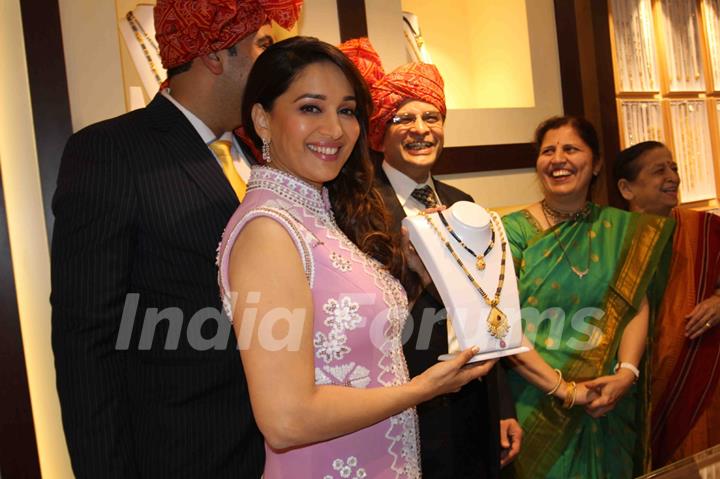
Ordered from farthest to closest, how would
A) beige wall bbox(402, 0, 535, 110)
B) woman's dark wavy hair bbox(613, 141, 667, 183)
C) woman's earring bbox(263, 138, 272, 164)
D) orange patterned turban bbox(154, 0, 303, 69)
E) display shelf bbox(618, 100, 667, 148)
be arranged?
display shelf bbox(618, 100, 667, 148)
beige wall bbox(402, 0, 535, 110)
woman's dark wavy hair bbox(613, 141, 667, 183)
orange patterned turban bbox(154, 0, 303, 69)
woman's earring bbox(263, 138, 272, 164)

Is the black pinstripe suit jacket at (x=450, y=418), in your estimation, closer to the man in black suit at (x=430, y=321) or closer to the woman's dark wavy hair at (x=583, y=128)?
the man in black suit at (x=430, y=321)

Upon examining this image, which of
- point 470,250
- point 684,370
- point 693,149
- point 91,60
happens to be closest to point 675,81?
point 693,149

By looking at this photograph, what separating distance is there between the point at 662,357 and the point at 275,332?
211cm

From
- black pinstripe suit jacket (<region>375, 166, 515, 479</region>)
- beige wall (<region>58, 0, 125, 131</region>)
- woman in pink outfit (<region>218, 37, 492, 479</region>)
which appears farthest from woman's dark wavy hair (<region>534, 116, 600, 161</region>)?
beige wall (<region>58, 0, 125, 131</region>)

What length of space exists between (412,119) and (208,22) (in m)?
0.75

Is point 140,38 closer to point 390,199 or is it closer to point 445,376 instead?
point 390,199

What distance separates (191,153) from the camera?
4.34 feet

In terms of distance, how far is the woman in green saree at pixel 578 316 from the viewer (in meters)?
2.07

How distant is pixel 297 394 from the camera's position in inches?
38.6

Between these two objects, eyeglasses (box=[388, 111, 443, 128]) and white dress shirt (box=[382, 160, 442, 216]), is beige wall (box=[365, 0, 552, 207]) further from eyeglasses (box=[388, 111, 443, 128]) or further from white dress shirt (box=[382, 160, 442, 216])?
white dress shirt (box=[382, 160, 442, 216])

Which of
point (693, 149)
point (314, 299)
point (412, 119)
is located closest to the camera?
point (314, 299)

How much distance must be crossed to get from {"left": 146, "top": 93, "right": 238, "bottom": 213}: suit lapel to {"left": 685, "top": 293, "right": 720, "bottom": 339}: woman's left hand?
1992 mm

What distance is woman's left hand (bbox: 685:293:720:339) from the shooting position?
254 cm

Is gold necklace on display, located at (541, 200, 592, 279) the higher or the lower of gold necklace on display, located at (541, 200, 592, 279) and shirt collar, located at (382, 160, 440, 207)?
the lower
